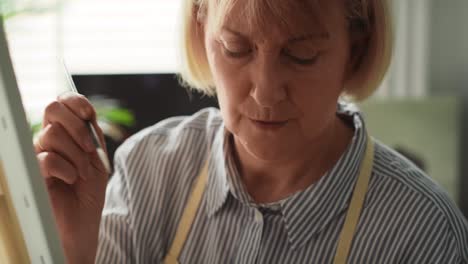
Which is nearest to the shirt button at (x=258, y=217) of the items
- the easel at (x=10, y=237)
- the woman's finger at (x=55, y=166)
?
the woman's finger at (x=55, y=166)

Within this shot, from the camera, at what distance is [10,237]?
Result: 1.62 ft

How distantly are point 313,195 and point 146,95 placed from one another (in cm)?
101

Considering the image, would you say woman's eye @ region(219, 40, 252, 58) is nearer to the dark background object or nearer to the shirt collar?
the shirt collar

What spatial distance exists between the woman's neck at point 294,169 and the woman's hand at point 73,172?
0.91 ft

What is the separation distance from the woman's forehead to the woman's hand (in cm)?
22

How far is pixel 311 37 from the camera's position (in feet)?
2.42

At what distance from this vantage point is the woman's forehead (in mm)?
716

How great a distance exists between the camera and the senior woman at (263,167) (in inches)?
29.0

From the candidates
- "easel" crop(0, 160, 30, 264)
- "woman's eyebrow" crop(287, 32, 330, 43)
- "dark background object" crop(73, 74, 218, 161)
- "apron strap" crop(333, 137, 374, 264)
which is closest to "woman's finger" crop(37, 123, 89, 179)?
"easel" crop(0, 160, 30, 264)

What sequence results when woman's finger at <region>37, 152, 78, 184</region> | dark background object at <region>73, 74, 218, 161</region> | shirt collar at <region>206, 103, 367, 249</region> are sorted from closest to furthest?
woman's finger at <region>37, 152, 78, 184</region>
shirt collar at <region>206, 103, 367, 249</region>
dark background object at <region>73, 74, 218, 161</region>

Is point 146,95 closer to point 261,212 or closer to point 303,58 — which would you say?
point 261,212

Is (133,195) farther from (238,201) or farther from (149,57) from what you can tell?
(149,57)

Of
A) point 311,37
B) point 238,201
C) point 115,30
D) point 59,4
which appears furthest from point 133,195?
point 115,30

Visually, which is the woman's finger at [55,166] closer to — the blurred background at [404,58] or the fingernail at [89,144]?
the fingernail at [89,144]
